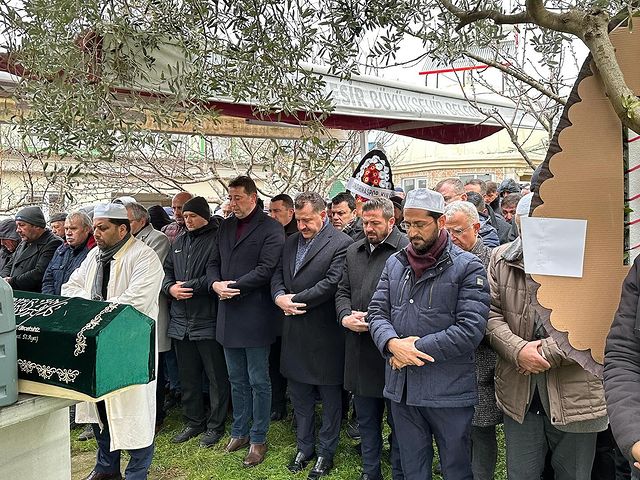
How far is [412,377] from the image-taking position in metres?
3.09

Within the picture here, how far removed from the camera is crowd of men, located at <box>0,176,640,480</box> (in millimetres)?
2918

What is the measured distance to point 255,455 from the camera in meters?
4.39

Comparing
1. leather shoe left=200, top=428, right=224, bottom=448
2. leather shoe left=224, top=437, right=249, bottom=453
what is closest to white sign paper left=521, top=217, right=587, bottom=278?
leather shoe left=224, top=437, right=249, bottom=453

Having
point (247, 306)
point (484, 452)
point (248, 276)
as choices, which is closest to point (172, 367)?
point (247, 306)

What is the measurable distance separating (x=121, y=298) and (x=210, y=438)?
5.37 ft

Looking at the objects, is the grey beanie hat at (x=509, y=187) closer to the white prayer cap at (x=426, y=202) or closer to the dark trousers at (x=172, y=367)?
the white prayer cap at (x=426, y=202)

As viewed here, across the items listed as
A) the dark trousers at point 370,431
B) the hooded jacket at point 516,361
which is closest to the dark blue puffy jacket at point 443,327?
the hooded jacket at point 516,361

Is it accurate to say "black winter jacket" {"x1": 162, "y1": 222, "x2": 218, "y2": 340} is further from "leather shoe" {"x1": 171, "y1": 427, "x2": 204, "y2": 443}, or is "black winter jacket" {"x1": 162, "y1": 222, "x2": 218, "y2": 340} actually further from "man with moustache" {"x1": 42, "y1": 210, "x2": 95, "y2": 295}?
"man with moustache" {"x1": 42, "y1": 210, "x2": 95, "y2": 295}

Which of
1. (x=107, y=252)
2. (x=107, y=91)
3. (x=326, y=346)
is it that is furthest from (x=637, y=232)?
(x=107, y=252)

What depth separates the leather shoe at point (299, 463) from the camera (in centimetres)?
420

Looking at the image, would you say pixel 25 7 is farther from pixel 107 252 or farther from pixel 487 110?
pixel 487 110

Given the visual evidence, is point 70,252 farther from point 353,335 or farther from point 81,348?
point 81,348

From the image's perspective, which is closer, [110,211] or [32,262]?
[110,211]

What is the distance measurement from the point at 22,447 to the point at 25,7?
1.98 metres
